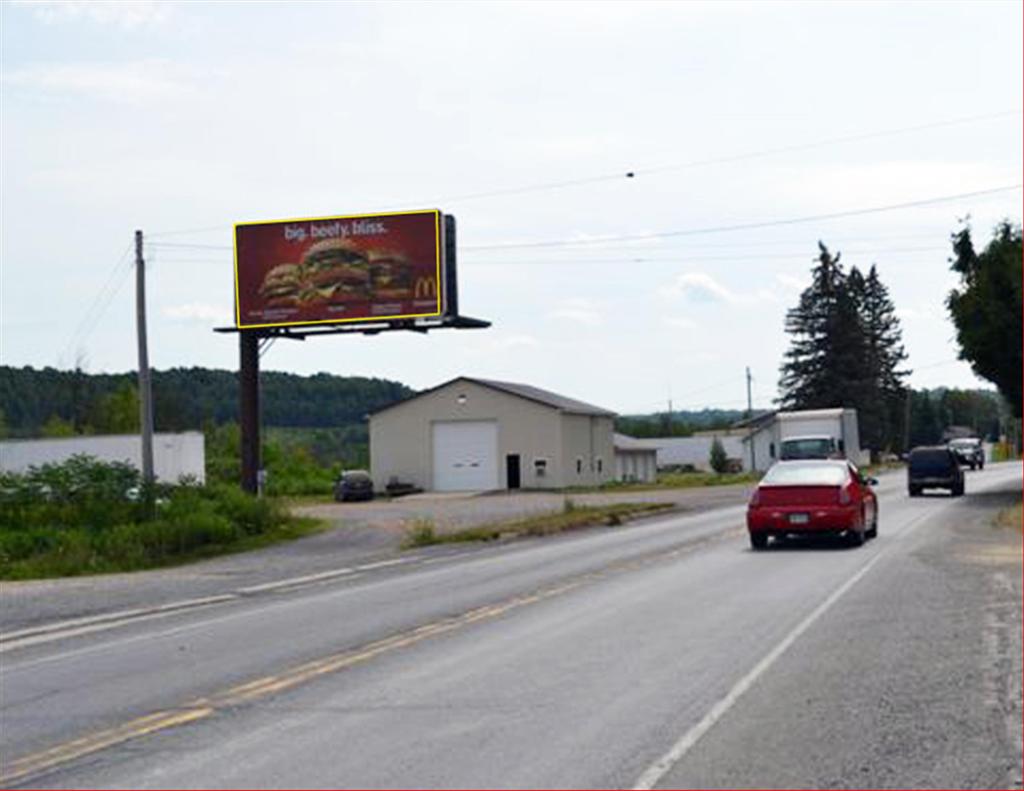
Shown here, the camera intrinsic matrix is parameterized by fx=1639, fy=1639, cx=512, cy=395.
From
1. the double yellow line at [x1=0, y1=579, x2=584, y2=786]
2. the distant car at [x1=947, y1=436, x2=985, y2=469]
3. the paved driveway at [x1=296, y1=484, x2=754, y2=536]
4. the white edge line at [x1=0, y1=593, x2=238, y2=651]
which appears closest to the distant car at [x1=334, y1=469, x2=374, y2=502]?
the paved driveway at [x1=296, y1=484, x2=754, y2=536]

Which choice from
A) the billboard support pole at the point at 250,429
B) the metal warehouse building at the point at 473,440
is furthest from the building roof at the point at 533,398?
the billboard support pole at the point at 250,429

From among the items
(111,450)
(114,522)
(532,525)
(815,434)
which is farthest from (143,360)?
(815,434)

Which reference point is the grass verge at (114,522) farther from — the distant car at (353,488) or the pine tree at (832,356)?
the pine tree at (832,356)

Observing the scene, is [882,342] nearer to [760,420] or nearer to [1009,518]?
[760,420]

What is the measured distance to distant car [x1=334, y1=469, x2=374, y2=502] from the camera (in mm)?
69000

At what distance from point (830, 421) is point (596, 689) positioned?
47364 millimetres

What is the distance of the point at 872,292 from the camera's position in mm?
124812

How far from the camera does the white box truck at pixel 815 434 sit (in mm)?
56250

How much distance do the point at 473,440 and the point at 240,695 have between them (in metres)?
65.5

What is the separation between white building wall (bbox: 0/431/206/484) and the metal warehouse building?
1501cm

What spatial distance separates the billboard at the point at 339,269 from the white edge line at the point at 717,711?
116 feet

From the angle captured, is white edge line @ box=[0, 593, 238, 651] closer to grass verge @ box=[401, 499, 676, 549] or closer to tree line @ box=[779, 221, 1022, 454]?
grass verge @ box=[401, 499, 676, 549]

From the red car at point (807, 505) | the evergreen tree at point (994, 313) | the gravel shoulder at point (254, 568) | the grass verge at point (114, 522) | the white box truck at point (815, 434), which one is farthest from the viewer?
the white box truck at point (815, 434)

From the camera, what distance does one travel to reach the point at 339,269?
177ft
